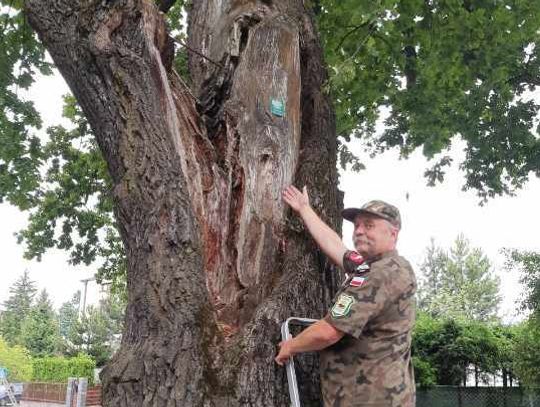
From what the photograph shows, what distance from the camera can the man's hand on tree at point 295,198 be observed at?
3871 mm

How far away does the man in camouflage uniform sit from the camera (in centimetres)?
296

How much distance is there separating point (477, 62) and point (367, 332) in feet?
22.7

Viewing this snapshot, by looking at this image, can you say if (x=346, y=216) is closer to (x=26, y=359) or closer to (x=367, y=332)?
(x=367, y=332)

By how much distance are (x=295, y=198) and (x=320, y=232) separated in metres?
0.28

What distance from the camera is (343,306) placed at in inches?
116

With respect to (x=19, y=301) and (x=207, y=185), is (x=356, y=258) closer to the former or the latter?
(x=207, y=185)

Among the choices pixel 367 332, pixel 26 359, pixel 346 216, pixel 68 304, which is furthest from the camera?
pixel 68 304

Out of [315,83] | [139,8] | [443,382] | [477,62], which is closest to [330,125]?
[315,83]

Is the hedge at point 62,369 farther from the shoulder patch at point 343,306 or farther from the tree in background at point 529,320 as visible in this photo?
the shoulder patch at point 343,306

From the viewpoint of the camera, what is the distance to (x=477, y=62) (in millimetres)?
8969

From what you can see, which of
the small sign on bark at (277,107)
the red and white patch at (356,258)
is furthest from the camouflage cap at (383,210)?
the small sign on bark at (277,107)

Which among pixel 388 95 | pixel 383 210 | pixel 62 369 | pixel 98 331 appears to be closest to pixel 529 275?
pixel 388 95

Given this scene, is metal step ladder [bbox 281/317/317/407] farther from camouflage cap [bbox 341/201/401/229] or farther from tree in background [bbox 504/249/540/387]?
tree in background [bbox 504/249/540/387]

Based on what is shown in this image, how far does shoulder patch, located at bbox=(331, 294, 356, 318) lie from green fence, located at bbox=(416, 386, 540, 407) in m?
13.9
